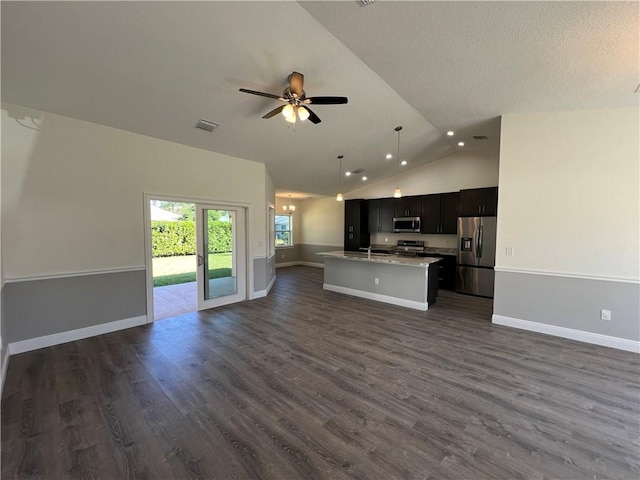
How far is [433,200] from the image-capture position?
7191 mm

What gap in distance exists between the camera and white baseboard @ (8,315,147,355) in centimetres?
323

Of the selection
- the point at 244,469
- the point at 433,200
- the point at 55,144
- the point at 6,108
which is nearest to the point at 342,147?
the point at 433,200

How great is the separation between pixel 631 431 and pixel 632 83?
3432mm

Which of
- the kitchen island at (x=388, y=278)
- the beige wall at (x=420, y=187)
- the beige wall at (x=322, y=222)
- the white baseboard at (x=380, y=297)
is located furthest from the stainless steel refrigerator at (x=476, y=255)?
Answer: the beige wall at (x=322, y=222)

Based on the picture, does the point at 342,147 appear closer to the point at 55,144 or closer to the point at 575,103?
the point at 575,103

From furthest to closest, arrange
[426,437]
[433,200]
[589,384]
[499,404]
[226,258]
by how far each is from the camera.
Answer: [433,200]
[226,258]
[589,384]
[499,404]
[426,437]

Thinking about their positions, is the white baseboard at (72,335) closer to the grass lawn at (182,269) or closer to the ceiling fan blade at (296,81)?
the grass lawn at (182,269)

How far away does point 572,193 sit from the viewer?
3605 mm

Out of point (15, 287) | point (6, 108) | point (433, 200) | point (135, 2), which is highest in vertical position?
point (135, 2)

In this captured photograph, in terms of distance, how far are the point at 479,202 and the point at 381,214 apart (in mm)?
2848

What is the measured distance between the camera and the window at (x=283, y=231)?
1048cm

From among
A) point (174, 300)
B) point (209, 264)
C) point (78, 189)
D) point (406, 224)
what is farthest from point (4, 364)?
point (406, 224)

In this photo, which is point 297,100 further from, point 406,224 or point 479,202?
point 406,224

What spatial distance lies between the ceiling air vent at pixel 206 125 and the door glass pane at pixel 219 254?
4.75 feet
